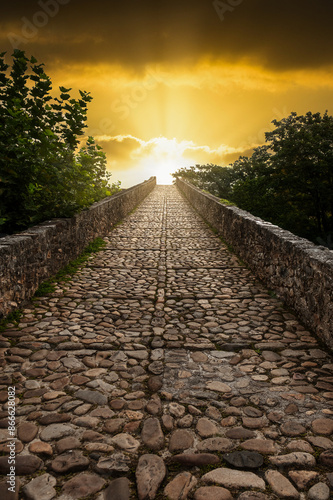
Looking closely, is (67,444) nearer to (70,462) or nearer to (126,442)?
(70,462)

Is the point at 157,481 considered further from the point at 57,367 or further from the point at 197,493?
the point at 57,367

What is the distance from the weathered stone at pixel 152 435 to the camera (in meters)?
2.20

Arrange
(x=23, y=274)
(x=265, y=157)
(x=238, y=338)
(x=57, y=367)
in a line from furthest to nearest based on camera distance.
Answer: (x=265, y=157) → (x=23, y=274) → (x=238, y=338) → (x=57, y=367)

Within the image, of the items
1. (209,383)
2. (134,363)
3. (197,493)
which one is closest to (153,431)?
(197,493)

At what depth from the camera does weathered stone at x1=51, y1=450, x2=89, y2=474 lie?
200 cm

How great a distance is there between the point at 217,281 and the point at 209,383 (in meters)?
3.10

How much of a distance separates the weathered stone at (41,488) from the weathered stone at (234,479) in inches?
33.9

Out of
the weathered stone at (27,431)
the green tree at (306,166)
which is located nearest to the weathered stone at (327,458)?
the weathered stone at (27,431)

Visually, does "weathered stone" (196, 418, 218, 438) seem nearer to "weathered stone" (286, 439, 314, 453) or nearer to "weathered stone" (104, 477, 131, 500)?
"weathered stone" (286, 439, 314, 453)

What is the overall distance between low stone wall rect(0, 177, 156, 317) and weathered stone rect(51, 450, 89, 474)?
2.35 metres

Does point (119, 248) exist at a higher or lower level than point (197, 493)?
higher

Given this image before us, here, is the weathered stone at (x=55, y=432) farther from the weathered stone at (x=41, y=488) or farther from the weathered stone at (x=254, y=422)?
the weathered stone at (x=254, y=422)

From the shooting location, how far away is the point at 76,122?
20.3 feet

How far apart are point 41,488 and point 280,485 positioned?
1.35 metres
